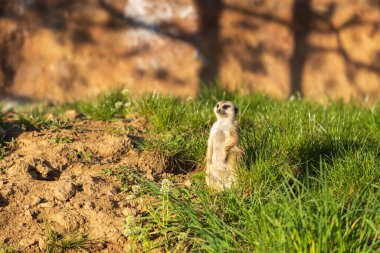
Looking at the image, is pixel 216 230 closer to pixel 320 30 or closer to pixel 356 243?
pixel 356 243

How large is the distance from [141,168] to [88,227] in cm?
66

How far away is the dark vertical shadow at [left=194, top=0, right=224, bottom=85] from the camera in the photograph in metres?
7.59

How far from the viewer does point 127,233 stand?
10.9 ft

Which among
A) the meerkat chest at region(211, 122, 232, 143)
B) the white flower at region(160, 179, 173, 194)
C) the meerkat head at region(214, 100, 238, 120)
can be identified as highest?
the meerkat head at region(214, 100, 238, 120)

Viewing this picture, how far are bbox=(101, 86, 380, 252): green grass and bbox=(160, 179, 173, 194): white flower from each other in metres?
0.04

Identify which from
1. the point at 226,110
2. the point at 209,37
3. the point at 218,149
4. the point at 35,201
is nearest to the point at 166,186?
the point at 218,149

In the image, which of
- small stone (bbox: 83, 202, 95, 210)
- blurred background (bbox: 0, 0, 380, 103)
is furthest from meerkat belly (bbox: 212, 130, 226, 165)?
blurred background (bbox: 0, 0, 380, 103)

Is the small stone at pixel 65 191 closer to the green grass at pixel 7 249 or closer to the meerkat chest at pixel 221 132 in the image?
the green grass at pixel 7 249

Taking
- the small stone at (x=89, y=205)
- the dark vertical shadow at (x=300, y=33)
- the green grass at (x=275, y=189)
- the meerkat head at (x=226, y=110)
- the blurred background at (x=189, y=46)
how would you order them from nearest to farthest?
the green grass at (x=275, y=189) → the small stone at (x=89, y=205) → the meerkat head at (x=226, y=110) → the blurred background at (x=189, y=46) → the dark vertical shadow at (x=300, y=33)

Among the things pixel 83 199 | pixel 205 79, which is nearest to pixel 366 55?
pixel 205 79

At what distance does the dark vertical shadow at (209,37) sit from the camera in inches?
299

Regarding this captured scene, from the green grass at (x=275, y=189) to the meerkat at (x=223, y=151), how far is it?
8 cm

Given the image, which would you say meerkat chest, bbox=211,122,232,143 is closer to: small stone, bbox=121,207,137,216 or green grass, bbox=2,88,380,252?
green grass, bbox=2,88,380,252

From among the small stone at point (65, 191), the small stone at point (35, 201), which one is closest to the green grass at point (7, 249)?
the small stone at point (35, 201)
